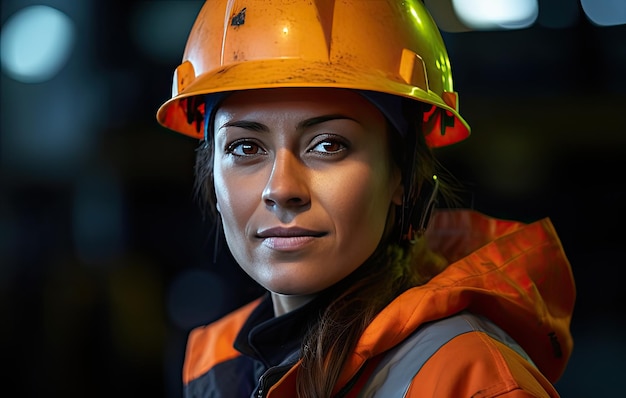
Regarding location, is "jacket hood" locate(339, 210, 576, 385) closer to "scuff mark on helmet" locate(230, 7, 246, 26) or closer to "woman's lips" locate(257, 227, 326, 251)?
"woman's lips" locate(257, 227, 326, 251)

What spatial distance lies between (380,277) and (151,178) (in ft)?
7.79

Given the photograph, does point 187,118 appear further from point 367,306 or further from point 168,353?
point 168,353

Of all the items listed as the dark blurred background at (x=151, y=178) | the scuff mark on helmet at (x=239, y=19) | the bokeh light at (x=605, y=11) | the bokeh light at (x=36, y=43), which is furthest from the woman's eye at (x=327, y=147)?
the bokeh light at (x=36, y=43)

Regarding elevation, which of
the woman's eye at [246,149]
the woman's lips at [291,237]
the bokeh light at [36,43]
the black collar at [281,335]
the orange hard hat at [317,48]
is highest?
the bokeh light at [36,43]

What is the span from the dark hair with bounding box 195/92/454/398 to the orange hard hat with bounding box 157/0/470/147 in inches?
4.9

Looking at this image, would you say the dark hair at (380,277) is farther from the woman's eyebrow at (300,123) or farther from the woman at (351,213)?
the woman's eyebrow at (300,123)

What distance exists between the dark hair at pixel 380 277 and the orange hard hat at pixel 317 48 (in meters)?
0.13

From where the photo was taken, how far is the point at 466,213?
6.22ft

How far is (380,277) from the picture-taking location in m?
1.57

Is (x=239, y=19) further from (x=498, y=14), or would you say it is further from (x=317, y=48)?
(x=498, y=14)

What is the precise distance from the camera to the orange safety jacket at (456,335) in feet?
4.19

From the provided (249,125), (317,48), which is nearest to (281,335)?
(249,125)

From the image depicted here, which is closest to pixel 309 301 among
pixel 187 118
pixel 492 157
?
pixel 187 118

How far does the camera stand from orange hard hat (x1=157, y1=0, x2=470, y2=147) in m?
1.45
